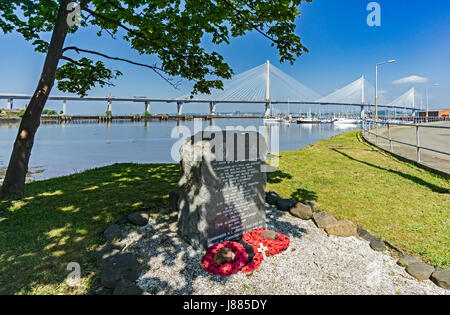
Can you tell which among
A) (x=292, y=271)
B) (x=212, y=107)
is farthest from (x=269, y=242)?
(x=212, y=107)

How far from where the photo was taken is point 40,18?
20.8ft

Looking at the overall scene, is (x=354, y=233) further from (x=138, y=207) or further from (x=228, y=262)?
(x=138, y=207)

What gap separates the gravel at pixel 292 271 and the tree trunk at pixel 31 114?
3.72 m

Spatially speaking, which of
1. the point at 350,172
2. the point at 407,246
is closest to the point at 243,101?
the point at 350,172

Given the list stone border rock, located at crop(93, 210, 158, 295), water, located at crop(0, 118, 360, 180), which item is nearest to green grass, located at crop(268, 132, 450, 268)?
water, located at crop(0, 118, 360, 180)

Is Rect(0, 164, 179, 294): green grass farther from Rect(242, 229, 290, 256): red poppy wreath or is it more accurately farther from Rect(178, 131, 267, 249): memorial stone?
Rect(242, 229, 290, 256): red poppy wreath

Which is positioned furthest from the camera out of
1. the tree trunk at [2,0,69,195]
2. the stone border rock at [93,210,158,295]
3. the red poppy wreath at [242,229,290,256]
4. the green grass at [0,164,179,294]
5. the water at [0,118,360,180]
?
the water at [0,118,360,180]

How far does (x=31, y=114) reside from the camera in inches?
219

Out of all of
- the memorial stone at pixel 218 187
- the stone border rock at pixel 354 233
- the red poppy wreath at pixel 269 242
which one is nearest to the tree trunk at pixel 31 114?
the memorial stone at pixel 218 187

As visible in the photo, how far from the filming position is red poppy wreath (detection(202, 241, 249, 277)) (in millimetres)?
3014

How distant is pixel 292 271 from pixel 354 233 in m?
1.51

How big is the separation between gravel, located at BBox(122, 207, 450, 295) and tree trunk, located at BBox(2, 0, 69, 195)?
147 inches

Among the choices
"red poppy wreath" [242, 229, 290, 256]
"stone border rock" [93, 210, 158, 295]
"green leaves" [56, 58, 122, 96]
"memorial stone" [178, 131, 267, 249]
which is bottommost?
"red poppy wreath" [242, 229, 290, 256]
